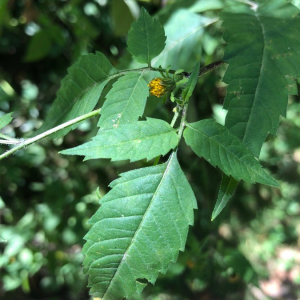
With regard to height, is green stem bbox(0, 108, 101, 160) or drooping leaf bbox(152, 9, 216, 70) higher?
green stem bbox(0, 108, 101, 160)

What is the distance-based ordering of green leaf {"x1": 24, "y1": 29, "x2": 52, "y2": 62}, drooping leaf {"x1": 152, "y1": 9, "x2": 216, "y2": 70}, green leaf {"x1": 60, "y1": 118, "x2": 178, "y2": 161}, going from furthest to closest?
green leaf {"x1": 24, "y1": 29, "x2": 52, "y2": 62} < drooping leaf {"x1": 152, "y1": 9, "x2": 216, "y2": 70} < green leaf {"x1": 60, "y1": 118, "x2": 178, "y2": 161}

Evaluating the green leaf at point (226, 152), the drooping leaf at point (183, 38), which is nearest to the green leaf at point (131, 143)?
the green leaf at point (226, 152)

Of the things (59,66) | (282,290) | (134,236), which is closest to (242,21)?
(134,236)

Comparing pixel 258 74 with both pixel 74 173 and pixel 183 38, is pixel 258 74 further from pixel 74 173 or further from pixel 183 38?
pixel 74 173

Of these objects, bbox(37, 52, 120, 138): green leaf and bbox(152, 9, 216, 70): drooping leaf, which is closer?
bbox(37, 52, 120, 138): green leaf

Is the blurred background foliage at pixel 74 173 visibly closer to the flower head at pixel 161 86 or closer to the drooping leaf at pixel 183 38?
the drooping leaf at pixel 183 38

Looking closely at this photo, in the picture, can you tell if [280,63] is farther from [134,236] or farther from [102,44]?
[102,44]

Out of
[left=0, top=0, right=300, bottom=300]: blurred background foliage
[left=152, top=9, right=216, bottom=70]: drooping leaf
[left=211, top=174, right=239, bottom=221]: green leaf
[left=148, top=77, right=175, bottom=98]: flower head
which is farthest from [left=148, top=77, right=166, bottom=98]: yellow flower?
[left=0, top=0, right=300, bottom=300]: blurred background foliage

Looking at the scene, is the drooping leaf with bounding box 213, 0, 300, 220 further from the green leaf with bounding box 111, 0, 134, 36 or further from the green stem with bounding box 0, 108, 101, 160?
the green leaf with bounding box 111, 0, 134, 36
